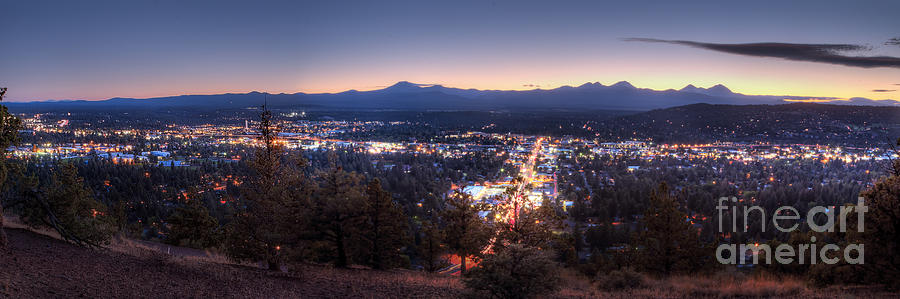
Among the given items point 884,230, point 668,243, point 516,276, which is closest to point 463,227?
point 668,243

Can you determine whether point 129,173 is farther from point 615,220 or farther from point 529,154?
point 529,154

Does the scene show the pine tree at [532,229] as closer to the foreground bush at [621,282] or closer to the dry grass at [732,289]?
the foreground bush at [621,282]

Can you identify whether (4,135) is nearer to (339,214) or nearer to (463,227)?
(339,214)

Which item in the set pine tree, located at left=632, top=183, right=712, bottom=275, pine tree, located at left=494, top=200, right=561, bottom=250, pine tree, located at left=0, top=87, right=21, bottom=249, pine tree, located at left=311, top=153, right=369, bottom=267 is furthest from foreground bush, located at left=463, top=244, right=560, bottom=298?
pine tree, located at left=632, top=183, right=712, bottom=275

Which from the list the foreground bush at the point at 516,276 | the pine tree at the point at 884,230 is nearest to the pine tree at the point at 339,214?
the foreground bush at the point at 516,276

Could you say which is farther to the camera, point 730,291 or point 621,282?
point 621,282

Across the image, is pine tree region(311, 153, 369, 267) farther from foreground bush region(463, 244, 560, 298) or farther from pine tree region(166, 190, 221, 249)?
pine tree region(166, 190, 221, 249)

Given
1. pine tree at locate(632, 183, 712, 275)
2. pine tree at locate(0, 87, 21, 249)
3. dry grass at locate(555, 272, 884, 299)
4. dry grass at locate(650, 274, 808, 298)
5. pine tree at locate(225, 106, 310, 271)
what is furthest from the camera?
pine tree at locate(632, 183, 712, 275)
